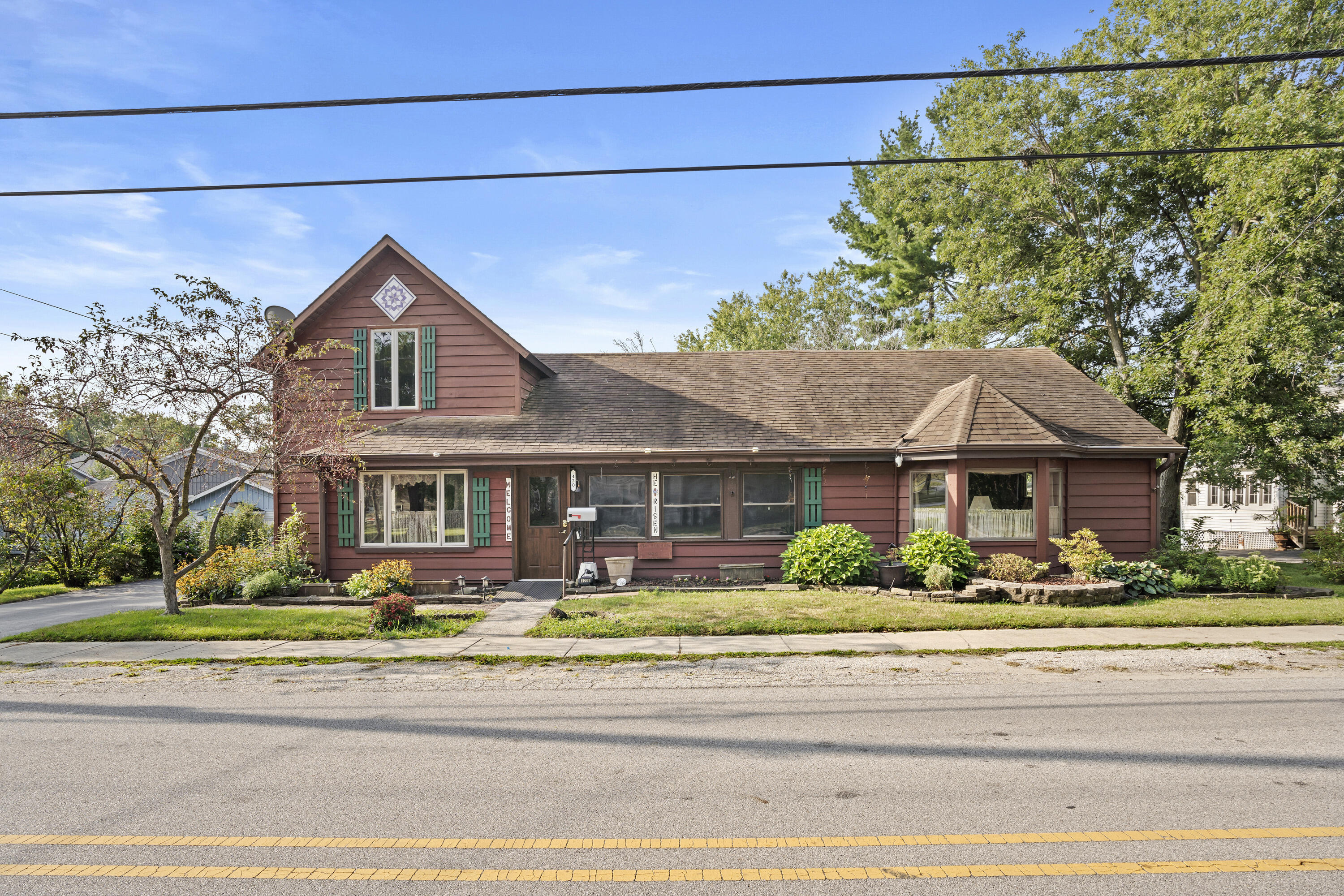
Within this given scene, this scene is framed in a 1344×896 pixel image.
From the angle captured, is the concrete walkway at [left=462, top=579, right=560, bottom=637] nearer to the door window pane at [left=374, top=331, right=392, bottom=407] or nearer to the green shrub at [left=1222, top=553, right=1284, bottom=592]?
the door window pane at [left=374, top=331, right=392, bottom=407]

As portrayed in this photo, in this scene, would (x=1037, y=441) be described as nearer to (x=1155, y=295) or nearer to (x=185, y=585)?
(x=1155, y=295)

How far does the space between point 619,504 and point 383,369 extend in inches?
241

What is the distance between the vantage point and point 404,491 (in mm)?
14984

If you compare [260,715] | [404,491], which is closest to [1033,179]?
[404,491]

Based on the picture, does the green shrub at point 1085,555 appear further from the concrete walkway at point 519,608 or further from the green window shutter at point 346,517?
the green window shutter at point 346,517

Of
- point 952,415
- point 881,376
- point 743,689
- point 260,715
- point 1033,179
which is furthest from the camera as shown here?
point 1033,179

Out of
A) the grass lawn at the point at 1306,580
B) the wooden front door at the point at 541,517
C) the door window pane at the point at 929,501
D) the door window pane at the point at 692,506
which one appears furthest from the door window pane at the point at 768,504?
the grass lawn at the point at 1306,580

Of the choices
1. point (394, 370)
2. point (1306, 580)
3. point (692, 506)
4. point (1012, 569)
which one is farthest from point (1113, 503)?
point (394, 370)

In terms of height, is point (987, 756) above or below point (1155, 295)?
below

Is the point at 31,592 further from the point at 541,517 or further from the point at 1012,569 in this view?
the point at 1012,569

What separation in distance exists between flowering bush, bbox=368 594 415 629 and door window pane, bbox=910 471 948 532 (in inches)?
391

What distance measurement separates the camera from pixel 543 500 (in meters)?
15.3

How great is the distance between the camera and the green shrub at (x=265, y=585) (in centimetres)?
1312

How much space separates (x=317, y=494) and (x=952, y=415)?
530 inches
